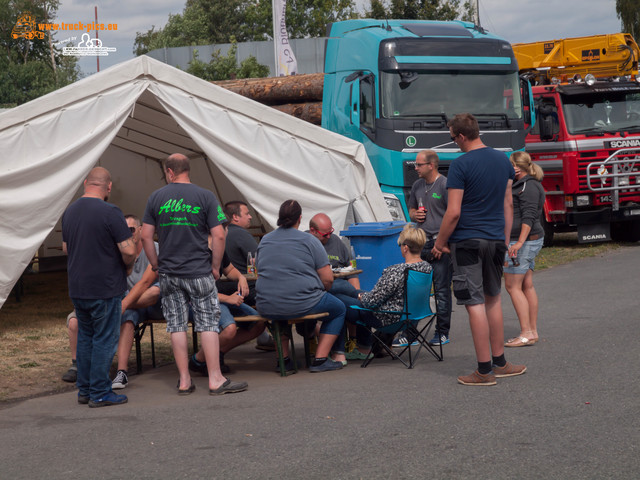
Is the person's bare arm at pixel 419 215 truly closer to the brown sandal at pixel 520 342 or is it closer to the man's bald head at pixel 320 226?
the man's bald head at pixel 320 226

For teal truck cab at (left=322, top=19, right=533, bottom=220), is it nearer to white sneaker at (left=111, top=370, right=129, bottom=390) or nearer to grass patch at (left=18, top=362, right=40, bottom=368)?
grass patch at (left=18, top=362, right=40, bottom=368)

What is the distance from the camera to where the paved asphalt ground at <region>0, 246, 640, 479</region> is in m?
4.63

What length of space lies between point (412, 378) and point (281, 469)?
247 centimetres

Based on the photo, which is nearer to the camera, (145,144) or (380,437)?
(380,437)

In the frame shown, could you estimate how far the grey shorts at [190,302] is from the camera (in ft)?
22.0

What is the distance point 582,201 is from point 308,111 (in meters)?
6.09

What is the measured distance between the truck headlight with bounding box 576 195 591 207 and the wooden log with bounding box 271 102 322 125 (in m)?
5.63

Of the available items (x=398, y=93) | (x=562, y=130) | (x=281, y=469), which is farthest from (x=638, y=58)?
(x=281, y=469)

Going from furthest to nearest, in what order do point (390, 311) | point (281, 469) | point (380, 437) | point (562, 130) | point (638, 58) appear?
1. point (638, 58)
2. point (562, 130)
3. point (390, 311)
4. point (380, 437)
5. point (281, 469)

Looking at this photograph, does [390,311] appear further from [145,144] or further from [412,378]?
[145,144]

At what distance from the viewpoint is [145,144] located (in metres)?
14.5

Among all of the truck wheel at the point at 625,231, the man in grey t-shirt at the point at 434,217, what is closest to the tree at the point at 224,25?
the truck wheel at the point at 625,231

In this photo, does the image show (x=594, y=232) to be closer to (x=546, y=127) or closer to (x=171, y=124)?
(x=546, y=127)

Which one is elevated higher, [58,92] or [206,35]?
[206,35]
